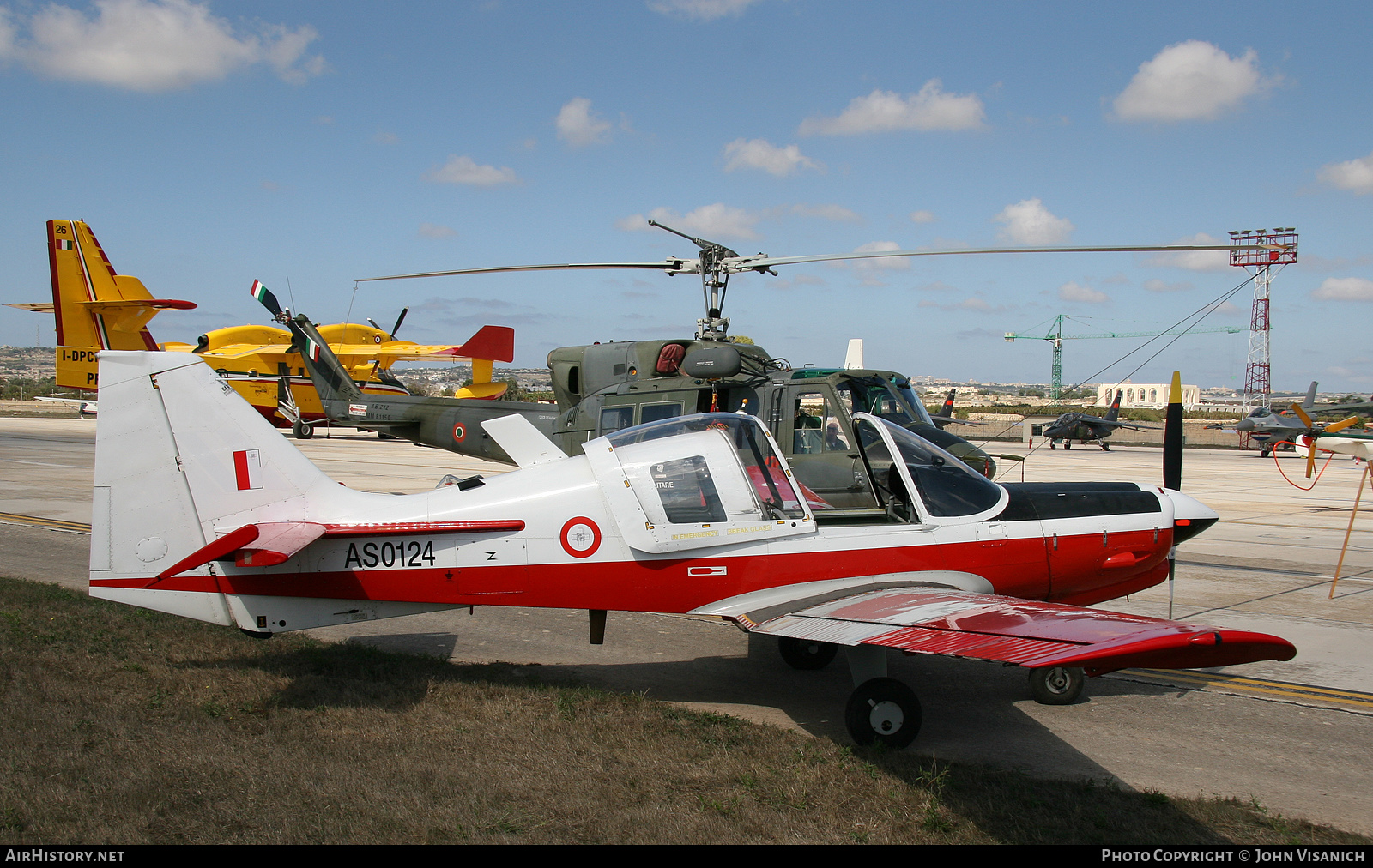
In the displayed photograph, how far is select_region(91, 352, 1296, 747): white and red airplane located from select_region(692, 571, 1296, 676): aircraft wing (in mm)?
38

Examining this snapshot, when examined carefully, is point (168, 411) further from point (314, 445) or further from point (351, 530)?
point (314, 445)

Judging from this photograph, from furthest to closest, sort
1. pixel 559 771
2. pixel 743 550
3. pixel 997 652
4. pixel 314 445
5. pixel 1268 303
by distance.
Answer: pixel 1268 303 → pixel 314 445 → pixel 743 550 → pixel 559 771 → pixel 997 652

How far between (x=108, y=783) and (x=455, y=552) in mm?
2273

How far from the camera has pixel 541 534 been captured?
587 cm

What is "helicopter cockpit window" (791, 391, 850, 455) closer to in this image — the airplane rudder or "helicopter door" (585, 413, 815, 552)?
"helicopter door" (585, 413, 815, 552)

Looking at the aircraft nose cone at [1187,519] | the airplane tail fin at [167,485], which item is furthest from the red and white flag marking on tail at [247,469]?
the aircraft nose cone at [1187,519]

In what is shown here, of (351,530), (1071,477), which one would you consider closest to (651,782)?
(351,530)

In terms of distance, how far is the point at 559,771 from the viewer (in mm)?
4801

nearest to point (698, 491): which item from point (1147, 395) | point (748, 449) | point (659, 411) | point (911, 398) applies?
point (748, 449)

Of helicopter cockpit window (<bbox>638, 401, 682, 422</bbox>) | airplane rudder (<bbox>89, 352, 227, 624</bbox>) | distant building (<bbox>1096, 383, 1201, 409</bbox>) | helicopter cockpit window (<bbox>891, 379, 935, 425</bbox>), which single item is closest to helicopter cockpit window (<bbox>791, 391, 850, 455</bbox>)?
helicopter cockpit window (<bbox>638, 401, 682, 422</bbox>)

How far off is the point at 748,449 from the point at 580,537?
135cm

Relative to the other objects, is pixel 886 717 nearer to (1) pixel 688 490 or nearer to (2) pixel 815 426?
(1) pixel 688 490

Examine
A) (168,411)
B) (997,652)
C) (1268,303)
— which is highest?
(1268,303)

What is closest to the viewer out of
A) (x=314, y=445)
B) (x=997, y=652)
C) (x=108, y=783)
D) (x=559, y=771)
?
(x=997, y=652)
